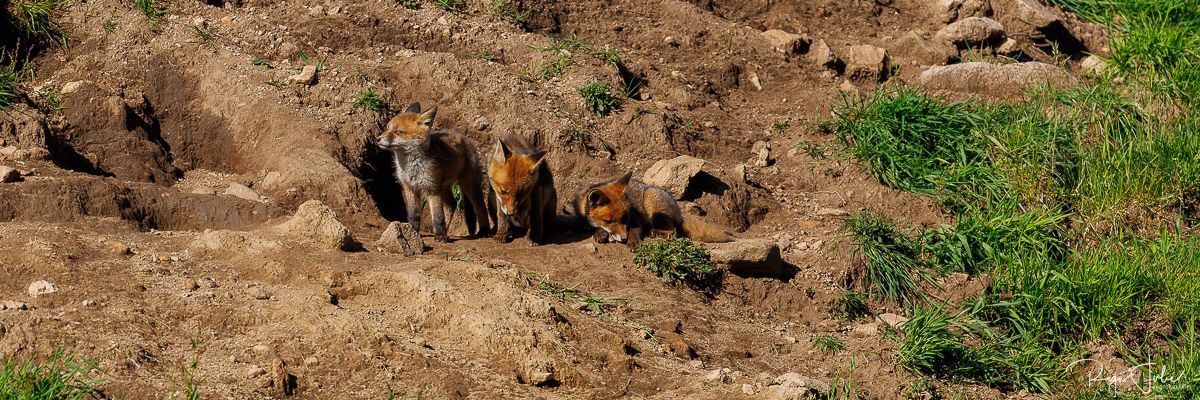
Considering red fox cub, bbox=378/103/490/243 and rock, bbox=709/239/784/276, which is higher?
red fox cub, bbox=378/103/490/243

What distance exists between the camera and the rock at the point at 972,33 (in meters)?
10.3

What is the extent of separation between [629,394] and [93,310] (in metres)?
2.51

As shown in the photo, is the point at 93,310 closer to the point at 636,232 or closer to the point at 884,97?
the point at 636,232

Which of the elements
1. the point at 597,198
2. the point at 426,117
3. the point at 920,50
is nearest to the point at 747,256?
the point at 597,198

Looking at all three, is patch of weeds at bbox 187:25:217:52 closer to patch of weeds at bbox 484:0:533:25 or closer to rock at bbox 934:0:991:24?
patch of weeds at bbox 484:0:533:25

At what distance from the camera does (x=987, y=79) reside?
31.5 feet

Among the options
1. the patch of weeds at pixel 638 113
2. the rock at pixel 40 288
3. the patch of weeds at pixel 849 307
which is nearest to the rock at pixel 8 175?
the rock at pixel 40 288

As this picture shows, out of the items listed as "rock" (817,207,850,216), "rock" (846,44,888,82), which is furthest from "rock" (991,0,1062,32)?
"rock" (817,207,850,216)

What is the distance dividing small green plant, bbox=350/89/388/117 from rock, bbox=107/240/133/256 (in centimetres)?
278

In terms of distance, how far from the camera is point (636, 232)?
7.68 meters

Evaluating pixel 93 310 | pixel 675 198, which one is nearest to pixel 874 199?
pixel 675 198

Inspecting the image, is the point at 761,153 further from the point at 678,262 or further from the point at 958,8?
the point at 958,8

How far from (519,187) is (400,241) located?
3.49ft

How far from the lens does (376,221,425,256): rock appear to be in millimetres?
6590
